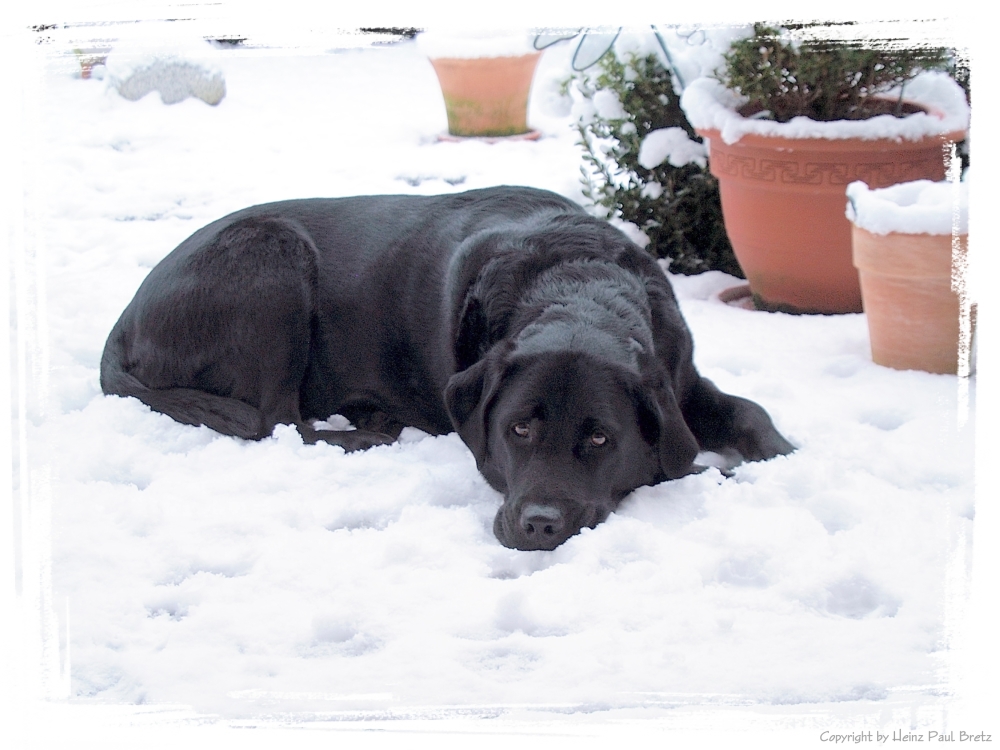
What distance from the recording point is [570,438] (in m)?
2.31

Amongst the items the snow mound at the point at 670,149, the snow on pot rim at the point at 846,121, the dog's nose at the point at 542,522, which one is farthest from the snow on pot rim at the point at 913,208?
the dog's nose at the point at 542,522

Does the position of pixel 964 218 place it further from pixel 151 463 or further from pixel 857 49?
pixel 151 463

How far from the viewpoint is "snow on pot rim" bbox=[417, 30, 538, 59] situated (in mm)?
6434

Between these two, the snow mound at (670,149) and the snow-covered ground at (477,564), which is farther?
the snow mound at (670,149)

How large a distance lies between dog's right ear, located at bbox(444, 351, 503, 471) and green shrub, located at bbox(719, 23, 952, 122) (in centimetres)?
203

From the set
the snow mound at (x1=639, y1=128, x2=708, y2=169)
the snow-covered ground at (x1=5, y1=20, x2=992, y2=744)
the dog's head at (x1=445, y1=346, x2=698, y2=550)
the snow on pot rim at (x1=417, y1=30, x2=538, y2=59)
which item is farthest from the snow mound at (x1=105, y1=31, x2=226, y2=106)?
the dog's head at (x1=445, y1=346, x2=698, y2=550)

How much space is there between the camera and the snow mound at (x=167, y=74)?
23.9 ft

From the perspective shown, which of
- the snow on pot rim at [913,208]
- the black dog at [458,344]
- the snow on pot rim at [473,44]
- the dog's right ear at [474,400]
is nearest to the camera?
the black dog at [458,344]

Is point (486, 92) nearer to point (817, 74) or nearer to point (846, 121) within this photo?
point (817, 74)

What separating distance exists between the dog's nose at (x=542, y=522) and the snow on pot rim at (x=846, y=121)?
2.15m

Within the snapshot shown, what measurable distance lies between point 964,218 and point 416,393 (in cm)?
169

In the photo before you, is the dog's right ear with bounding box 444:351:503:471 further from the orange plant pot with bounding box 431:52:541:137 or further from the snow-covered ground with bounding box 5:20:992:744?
the orange plant pot with bounding box 431:52:541:137

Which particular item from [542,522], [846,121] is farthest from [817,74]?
[542,522]

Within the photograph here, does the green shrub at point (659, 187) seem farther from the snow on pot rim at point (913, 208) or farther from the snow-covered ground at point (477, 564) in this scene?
the snow on pot rim at point (913, 208)
